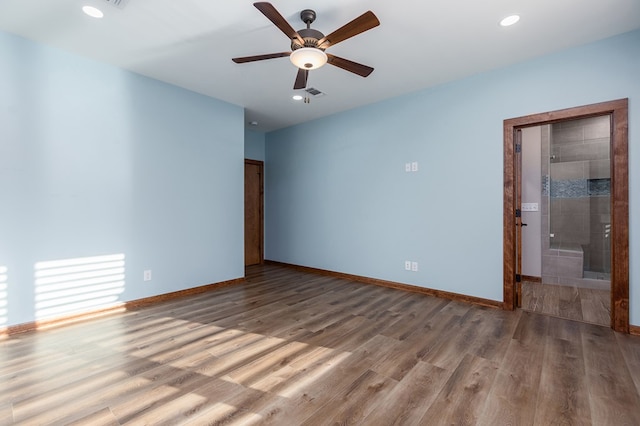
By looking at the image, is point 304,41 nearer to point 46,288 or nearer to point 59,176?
point 59,176

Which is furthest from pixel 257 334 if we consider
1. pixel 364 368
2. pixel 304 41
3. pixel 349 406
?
pixel 304 41

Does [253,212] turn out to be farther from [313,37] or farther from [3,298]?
[313,37]

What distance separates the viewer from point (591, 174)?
4902 millimetres

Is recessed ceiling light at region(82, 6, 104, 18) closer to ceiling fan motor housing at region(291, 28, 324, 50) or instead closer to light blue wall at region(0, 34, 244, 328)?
light blue wall at region(0, 34, 244, 328)

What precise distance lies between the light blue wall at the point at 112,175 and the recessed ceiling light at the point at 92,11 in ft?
3.08

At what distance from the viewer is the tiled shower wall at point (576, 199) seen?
185 inches

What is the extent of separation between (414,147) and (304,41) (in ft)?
7.69

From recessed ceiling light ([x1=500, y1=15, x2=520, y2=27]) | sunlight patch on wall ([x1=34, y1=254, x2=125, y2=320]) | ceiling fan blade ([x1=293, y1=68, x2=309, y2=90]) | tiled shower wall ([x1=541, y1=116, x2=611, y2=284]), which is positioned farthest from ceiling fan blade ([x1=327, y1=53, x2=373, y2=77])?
tiled shower wall ([x1=541, y1=116, x2=611, y2=284])

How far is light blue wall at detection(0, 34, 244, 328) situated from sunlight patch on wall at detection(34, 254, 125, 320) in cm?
7

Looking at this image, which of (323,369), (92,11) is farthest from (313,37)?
(323,369)

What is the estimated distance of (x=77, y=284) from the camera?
3109 millimetres

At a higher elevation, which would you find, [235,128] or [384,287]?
[235,128]

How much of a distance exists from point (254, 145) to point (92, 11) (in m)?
3.73

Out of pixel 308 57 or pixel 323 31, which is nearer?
pixel 308 57
